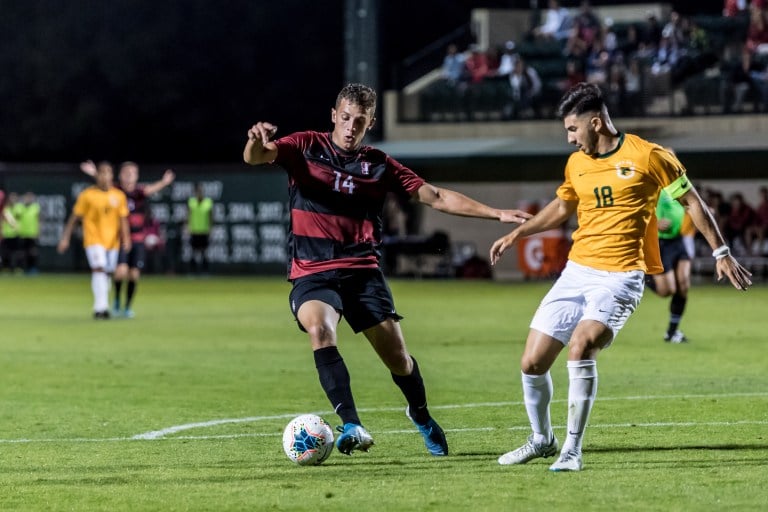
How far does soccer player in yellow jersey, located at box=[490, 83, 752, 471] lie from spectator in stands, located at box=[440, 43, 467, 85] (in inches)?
1207

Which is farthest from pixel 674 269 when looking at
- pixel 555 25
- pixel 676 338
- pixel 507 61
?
pixel 555 25

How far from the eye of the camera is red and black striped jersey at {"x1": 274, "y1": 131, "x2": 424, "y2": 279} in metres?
8.77

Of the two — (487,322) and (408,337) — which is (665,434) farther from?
(487,322)

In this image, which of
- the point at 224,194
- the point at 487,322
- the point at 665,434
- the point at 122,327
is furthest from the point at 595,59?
the point at 665,434

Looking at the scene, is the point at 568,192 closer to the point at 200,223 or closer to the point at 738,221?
the point at 738,221

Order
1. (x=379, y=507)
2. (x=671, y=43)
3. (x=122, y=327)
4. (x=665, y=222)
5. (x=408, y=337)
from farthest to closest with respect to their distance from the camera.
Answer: (x=671, y=43)
(x=122, y=327)
(x=408, y=337)
(x=665, y=222)
(x=379, y=507)

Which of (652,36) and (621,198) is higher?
(652,36)

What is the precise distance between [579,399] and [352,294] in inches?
57.9

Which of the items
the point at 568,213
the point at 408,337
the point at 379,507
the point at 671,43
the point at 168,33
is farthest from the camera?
the point at 168,33

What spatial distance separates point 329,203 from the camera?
8805mm

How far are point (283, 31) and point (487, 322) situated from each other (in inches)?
1272

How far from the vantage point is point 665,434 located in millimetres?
9859

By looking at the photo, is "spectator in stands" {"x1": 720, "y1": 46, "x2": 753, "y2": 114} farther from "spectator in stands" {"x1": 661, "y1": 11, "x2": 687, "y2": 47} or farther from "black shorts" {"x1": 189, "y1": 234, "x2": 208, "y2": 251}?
"black shorts" {"x1": 189, "y1": 234, "x2": 208, "y2": 251}

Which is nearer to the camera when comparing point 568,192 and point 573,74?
point 568,192
